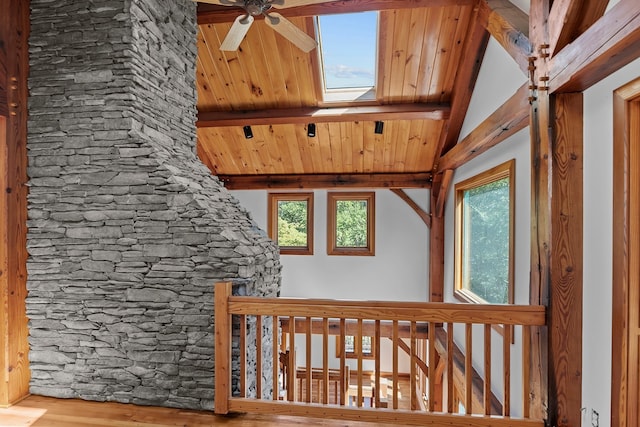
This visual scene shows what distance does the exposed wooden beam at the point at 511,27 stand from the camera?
260 cm

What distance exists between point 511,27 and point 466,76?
1415mm

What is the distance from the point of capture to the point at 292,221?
6.98 metres

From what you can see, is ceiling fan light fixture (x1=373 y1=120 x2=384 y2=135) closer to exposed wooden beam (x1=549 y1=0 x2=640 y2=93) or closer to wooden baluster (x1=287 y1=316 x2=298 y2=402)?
exposed wooden beam (x1=549 y1=0 x2=640 y2=93)

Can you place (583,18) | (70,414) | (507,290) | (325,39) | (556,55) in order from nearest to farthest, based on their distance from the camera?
(583,18) → (556,55) → (70,414) → (507,290) → (325,39)

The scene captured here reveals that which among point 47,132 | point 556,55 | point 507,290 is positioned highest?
point 556,55

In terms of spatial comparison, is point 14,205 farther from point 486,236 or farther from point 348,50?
point 486,236

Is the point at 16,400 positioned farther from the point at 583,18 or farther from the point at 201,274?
the point at 583,18

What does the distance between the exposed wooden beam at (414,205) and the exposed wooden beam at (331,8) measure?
353cm

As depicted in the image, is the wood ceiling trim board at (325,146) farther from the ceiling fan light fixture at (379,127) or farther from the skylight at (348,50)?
the ceiling fan light fixture at (379,127)

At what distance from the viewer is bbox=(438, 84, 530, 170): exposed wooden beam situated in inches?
109

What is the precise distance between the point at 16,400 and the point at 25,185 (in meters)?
1.64

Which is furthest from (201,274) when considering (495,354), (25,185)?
(495,354)

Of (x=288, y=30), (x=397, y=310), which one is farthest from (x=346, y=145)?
(x=397, y=310)

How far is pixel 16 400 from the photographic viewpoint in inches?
103
